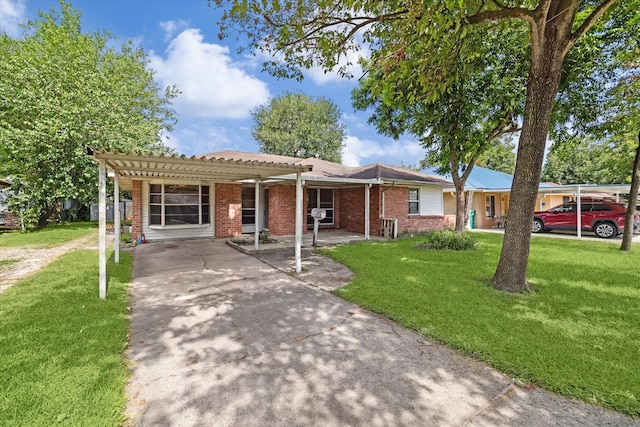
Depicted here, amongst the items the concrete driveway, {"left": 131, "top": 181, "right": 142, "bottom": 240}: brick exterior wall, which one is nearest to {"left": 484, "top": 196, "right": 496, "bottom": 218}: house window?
the concrete driveway

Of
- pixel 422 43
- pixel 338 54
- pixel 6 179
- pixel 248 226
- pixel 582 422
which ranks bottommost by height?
pixel 582 422

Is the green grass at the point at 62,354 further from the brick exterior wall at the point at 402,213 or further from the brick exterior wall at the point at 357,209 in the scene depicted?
the brick exterior wall at the point at 402,213

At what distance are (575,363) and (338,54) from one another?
20.7 feet

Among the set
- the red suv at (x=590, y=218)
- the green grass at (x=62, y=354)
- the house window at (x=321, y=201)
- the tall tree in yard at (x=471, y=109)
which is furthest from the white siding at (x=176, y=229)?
the red suv at (x=590, y=218)

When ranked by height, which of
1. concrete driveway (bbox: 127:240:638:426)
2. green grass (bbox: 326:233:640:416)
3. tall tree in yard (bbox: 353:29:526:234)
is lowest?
concrete driveway (bbox: 127:240:638:426)

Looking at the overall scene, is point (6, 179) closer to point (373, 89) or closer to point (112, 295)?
point (112, 295)

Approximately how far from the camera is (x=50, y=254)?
8.71 metres

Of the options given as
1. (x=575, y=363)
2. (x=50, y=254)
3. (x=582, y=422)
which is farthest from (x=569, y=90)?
(x=50, y=254)

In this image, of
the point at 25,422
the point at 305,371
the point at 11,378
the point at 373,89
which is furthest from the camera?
the point at 373,89

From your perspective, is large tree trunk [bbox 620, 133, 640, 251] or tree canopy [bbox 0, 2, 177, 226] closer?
large tree trunk [bbox 620, 133, 640, 251]

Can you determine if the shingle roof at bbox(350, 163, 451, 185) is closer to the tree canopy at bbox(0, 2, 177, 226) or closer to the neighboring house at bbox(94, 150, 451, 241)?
the neighboring house at bbox(94, 150, 451, 241)

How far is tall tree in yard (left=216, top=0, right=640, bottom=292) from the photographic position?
469cm

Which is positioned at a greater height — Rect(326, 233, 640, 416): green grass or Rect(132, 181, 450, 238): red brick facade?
Rect(132, 181, 450, 238): red brick facade

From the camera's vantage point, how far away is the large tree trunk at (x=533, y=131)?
4883mm
